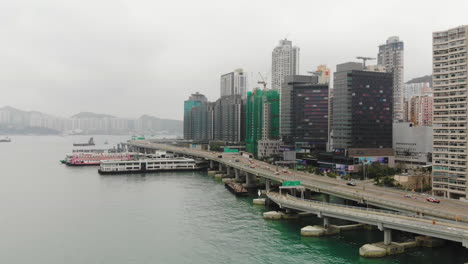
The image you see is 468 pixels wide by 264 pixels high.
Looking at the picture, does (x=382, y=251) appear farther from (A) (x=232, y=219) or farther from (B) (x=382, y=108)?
(B) (x=382, y=108)

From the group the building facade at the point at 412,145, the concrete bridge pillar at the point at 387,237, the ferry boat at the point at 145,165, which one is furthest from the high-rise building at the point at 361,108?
the concrete bridge pillar at the point at 387,237

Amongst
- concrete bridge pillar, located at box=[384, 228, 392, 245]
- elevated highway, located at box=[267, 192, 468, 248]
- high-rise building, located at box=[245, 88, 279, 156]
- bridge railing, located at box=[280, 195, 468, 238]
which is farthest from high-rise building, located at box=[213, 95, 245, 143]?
concrete bridge pillar, located at box=[384, 228, 392, 245]

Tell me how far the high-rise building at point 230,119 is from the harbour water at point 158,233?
98.6 m

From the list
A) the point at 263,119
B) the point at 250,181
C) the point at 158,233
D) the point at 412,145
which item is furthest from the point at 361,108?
the point at 158,233

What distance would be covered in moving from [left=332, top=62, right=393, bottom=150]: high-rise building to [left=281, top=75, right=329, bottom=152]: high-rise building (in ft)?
53.4

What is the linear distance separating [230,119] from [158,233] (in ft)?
426

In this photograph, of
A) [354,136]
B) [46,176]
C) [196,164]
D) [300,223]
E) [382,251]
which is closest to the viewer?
[382,251]

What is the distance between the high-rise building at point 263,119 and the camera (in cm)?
13588

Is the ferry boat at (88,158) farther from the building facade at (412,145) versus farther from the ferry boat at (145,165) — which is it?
the building facade at (412,145)

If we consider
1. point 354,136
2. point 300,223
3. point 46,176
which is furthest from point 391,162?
point 46,176

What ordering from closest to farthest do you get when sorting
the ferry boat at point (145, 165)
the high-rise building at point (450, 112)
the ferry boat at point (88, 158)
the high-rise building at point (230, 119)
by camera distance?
the high-rise building at point (450, 112) → the ferry boat at point (145, 165) → the ferry boat at point (88, 158) → the high-rise building at point (230, 119)

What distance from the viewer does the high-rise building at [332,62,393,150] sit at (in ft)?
303

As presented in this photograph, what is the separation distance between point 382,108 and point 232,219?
63.4 meters

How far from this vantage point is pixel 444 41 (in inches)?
2131
